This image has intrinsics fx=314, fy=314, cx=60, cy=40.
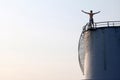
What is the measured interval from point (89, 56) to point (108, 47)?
102 inches

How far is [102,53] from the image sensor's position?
107ft

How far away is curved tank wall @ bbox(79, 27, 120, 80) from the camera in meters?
31.9

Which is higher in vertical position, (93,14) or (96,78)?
(93,14)

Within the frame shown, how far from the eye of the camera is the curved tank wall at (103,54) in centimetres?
3189

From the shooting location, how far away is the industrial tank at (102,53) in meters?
31.9

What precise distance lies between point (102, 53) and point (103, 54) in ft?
0.54

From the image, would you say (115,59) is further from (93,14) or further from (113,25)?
(93,14)

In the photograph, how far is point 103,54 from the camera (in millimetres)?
32625

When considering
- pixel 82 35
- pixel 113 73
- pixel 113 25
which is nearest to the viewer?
pixel 113 73

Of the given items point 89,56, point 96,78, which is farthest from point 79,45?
point 96,78

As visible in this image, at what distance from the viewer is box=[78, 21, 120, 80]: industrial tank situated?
3191 centimetres

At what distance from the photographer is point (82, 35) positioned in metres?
37.2

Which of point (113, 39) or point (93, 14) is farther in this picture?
point (93, 14)

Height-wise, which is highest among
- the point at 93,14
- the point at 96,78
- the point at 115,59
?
the point at 93,14
